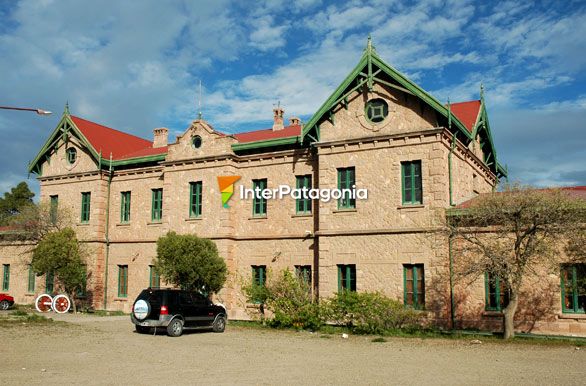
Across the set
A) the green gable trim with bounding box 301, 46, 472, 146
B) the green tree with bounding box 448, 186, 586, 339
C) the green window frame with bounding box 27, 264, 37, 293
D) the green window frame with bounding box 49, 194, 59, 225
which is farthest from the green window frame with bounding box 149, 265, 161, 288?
the green tree with bounding box 448, 186, 586, 339

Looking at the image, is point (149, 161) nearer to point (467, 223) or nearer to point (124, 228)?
point (124, 228)

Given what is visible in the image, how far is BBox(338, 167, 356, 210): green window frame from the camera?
22.2 meters

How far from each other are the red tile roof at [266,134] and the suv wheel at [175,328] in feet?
35.5

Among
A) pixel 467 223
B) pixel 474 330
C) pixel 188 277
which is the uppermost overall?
pixel 467 223

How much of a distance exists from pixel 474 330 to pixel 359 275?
15.1 ft

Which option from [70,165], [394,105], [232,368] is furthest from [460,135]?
[70,165]

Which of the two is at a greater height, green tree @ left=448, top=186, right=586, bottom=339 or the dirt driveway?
green tree @ left=448, top=186, right=586, bottom=339

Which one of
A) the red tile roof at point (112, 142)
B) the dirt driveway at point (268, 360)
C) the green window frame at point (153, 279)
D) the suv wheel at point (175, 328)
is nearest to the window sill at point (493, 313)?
the dirt driveway at point (268, 360)

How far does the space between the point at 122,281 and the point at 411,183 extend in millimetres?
16037

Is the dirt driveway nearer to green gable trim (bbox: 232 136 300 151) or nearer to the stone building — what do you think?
the stone building

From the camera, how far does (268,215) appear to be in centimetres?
2483

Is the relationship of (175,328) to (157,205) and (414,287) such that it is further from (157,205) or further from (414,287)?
(157,205)

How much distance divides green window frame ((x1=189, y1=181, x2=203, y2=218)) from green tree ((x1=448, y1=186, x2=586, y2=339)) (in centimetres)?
1238

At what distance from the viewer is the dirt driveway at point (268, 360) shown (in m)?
10.8
